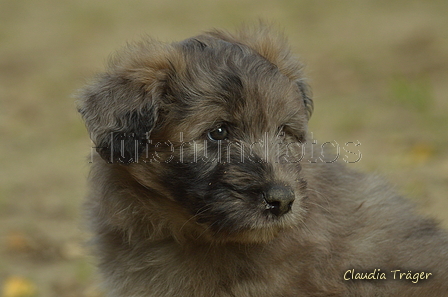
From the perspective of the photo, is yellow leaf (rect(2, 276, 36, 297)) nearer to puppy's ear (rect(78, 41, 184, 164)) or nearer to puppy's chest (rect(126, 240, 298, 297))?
puppy's chest (rect(126, 240, 298, 297))

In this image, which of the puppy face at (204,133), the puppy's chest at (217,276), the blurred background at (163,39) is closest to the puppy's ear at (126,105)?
the puppy face at (204,133)

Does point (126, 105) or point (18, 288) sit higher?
point (126, 105)

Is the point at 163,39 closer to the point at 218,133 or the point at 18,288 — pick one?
the point at 18,288

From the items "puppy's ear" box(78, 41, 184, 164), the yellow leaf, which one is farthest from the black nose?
the yellow leaf

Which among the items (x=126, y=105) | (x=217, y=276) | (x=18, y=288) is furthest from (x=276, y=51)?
(x=18, y=288)

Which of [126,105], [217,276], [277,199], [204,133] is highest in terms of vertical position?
[126,105]

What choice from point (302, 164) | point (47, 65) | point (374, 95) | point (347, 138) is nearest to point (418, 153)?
point (347, 138)
